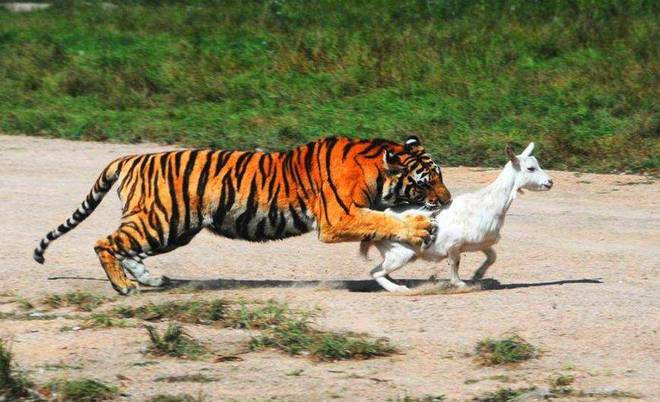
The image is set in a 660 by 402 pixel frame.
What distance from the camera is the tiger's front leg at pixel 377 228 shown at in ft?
28.1

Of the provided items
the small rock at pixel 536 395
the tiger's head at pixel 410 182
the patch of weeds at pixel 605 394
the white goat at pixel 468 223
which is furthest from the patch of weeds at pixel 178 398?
the tiger's head at pixel 410 182

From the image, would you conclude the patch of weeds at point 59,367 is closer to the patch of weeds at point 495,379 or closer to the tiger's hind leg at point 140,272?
the tiger's hind leg at point 140,272

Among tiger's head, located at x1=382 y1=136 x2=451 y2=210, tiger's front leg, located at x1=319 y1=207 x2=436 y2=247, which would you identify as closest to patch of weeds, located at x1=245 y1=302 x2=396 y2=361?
tiger's front leg, located at x1=319 y1=207 x2=436 y2=247

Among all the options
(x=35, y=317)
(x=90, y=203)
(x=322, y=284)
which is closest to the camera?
(x=35, y=317)

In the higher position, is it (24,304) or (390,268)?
(390,268)

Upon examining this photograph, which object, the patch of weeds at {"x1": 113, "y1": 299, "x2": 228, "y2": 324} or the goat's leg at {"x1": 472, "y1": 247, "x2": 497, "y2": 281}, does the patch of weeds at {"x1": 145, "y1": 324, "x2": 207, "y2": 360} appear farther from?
the goat's leg at {"x1": 472, "y1": 247, "x2": 497, "y2": 281}

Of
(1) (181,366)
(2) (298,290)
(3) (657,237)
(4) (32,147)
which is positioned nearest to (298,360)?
(1) (181,366)

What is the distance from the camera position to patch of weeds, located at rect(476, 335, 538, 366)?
7.12m

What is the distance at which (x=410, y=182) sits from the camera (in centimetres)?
891

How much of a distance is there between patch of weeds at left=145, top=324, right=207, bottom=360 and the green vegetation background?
5892 millimetres

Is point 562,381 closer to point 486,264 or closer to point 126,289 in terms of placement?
point 486,264

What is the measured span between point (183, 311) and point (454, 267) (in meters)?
1.72

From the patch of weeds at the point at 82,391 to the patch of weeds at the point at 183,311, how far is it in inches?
49.5

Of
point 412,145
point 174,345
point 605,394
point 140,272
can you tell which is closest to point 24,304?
point 140,272
